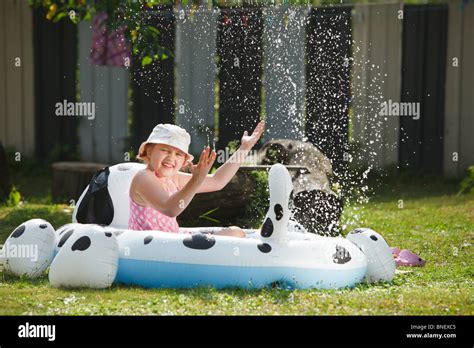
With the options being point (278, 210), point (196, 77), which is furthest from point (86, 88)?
point (278, 210)

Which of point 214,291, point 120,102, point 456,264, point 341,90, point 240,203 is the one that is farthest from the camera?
point 120,102

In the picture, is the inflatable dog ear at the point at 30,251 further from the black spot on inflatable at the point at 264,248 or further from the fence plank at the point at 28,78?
the fence plank at the point at 28,78

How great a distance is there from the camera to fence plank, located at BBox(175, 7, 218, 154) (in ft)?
42.6

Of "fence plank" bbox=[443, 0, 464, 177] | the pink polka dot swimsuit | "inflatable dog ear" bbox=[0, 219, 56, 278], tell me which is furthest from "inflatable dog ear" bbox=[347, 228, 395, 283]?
"fence plank" bbox=[443, 0, 464, 177]

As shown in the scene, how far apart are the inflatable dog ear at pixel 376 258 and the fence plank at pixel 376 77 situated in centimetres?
612

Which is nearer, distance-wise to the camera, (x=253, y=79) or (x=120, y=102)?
(x=253, y=79)

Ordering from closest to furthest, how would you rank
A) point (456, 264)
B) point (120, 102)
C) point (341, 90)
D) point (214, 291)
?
point (214, 291)
point (456, 264)
point (341, 90)
point (120, 102)

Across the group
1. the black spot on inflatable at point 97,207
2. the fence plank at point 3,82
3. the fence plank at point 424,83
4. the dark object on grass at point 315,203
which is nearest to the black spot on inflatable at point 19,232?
the black spot on inflatable at point 97,207

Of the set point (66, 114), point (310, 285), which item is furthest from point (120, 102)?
point (310, 285)

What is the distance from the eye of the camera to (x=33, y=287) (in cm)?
632

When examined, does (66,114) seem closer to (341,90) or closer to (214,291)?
(341,90)

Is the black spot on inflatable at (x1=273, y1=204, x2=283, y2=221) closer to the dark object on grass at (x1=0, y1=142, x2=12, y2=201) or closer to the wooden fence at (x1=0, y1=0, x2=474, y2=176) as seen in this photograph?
the dark object on grass at (x1=0, y1=142, x2=12, y2=201)

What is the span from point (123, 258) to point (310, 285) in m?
1.16

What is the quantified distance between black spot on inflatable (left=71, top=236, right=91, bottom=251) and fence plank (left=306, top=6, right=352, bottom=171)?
6153 millimetres
